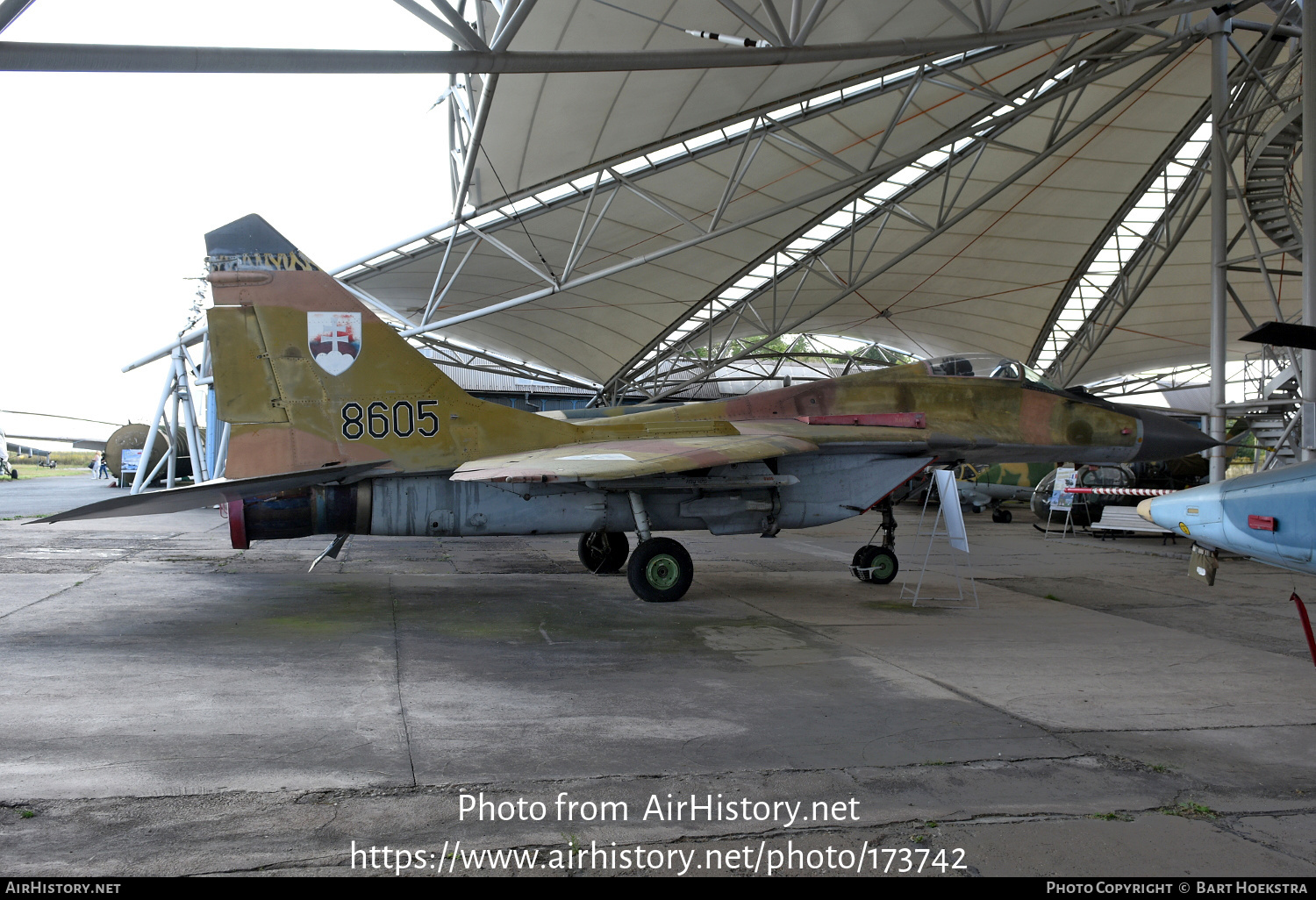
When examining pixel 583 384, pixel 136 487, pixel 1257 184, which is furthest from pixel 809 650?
pixel 583 384

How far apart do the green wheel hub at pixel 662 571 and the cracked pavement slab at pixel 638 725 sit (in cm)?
31

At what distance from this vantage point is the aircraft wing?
7.90 meters

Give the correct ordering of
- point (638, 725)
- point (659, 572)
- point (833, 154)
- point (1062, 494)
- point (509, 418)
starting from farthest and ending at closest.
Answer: point (1062, 494) < point (833, 154) < point (509, 418) < point (659, 572) < point (638, 725)

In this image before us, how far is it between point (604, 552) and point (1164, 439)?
7858 mm

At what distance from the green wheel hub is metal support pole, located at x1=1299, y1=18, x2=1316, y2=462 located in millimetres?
10180

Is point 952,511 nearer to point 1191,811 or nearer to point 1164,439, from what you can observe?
point 1164,439

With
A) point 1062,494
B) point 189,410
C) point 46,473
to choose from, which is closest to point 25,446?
point 46,473

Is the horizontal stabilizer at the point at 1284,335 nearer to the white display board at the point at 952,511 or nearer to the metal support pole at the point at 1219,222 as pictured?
the white display board at the point at 952,511

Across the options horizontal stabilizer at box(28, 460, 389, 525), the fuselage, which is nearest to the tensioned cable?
horizontal stabilizer at box(28, 460, 389, 525)

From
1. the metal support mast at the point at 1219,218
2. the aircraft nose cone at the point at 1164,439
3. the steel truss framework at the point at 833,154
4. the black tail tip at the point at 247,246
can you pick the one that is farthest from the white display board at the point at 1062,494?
the black tail tip at the point at 247,246

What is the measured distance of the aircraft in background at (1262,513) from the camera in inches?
226

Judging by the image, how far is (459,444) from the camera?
9.78 metres

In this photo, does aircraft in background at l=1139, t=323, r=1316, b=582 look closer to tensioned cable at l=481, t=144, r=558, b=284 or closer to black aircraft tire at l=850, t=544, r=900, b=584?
black aircraft tire at l=850, t=544, r=900, b=584

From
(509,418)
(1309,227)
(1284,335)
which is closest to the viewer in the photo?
(1284,335)
